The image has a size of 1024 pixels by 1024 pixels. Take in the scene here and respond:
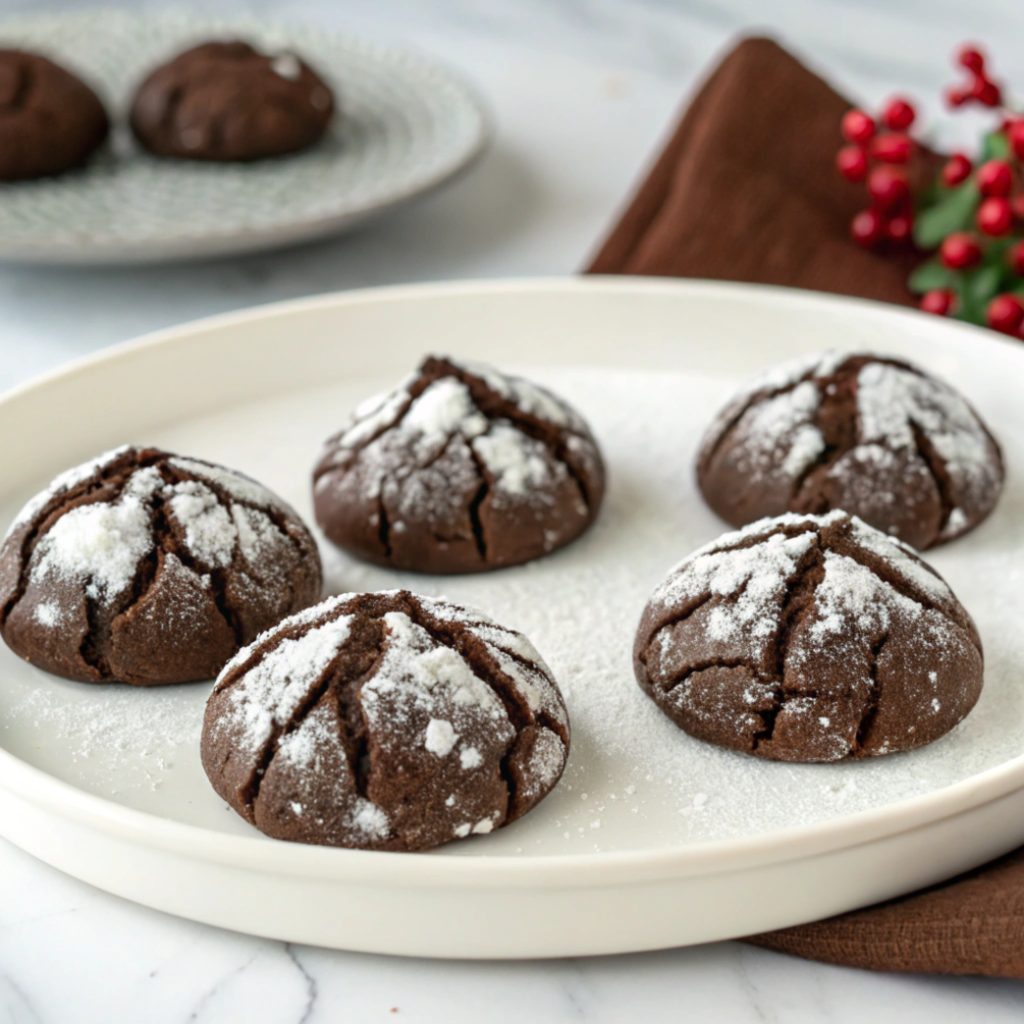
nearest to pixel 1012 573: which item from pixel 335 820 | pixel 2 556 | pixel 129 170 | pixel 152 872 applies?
pixel 335 820

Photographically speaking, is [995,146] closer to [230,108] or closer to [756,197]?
[756,197]

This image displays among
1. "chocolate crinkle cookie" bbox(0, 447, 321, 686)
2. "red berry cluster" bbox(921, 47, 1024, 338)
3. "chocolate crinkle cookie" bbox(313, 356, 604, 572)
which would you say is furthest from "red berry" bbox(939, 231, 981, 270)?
"chocolate crinkle cookie" bbox(0, 447, 321, 686)

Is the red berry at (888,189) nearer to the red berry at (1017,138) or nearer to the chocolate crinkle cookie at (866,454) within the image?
the red berry at (1017,138)

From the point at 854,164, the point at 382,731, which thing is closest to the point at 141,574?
the point at 382,731

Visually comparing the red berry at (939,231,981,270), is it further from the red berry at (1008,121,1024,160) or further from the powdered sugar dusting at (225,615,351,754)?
the powdered sugar dusting at (225,615,351,754)

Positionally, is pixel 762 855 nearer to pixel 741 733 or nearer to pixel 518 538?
pixel 741 733

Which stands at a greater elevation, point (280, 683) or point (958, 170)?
point (958, 170)
